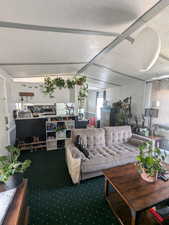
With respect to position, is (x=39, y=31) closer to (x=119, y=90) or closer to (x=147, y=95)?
(x=147, y=95)

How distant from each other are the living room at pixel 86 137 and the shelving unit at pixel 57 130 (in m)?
0.03

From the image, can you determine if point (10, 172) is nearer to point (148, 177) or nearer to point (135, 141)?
point (148, 177)

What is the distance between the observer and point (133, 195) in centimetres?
142

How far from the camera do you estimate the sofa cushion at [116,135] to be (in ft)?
10.4

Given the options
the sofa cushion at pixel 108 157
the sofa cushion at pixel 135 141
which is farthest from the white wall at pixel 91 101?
the sofa cushion at pixel 108 157

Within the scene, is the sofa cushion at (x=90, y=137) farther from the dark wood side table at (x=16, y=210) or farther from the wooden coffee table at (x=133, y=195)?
the dark wood side table at (x=16, y=210)

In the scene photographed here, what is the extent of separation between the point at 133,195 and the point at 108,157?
103 centimetres

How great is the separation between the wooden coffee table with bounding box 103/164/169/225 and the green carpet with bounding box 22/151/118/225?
15 cm

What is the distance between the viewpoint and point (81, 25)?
1.48 m

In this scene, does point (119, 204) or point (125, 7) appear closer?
point (125, 7)

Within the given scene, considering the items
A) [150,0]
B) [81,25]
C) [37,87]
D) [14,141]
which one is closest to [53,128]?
[14,141]

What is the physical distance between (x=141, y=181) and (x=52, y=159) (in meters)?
2.33

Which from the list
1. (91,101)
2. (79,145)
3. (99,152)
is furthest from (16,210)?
(91,101)

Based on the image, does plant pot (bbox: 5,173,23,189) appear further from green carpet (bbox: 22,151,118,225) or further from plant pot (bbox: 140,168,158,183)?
plant pot (bbox: 140,168,158,183)
